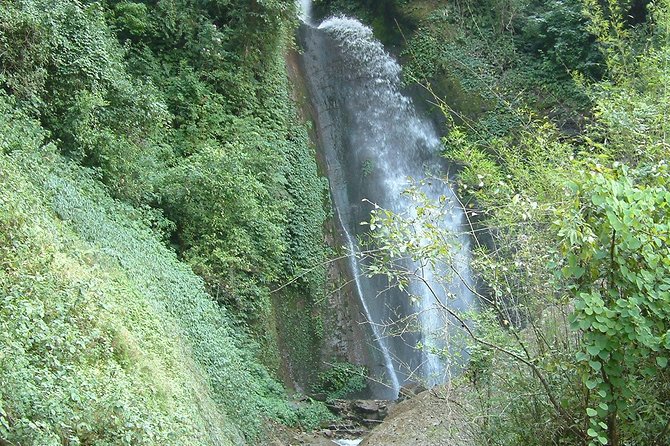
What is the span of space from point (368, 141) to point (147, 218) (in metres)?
9.05

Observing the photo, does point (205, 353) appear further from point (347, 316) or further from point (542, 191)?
point (347, 316)

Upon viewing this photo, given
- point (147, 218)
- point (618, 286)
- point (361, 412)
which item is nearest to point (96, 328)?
point (618, 286)

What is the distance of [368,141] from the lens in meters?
18.5

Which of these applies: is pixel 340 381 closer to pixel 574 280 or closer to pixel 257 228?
pixel 257 228

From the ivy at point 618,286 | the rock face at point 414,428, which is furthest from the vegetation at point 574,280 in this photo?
the rock face at point 414,428

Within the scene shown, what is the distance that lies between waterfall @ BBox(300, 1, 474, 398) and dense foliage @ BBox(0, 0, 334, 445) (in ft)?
4.59

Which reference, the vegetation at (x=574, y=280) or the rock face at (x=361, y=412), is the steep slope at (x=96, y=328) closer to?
the vegetation at (x=574, y=280)

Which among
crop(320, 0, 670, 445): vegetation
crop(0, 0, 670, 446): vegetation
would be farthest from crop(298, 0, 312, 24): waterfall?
crop(320, 0, 670, 445): vegetation

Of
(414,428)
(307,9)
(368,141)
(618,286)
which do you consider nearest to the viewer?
(618,286)

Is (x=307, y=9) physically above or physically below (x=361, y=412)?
above

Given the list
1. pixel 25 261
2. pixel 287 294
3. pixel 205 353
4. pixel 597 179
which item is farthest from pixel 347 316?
pixel 597 179

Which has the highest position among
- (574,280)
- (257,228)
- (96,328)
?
(96,328)

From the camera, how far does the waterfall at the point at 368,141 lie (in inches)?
636

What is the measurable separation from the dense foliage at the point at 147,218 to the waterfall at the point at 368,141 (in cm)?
140
